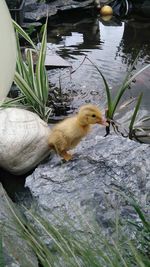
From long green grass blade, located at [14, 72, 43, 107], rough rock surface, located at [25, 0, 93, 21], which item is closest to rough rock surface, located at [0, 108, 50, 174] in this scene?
long green grass blade, located at [14, 72, 43, 107]

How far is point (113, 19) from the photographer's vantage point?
263 inches

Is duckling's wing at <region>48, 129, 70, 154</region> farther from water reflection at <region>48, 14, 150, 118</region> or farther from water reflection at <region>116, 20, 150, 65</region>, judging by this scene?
water reflection at <region>116, 20, 150, 65</region>

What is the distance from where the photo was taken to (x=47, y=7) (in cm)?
652

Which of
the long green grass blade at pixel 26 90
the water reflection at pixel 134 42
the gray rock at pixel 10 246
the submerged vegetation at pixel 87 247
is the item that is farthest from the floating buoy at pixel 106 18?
the submerged vegetation at pixel 87 247

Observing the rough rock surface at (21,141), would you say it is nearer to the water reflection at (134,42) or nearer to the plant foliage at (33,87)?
the plant foliage at (33,87)

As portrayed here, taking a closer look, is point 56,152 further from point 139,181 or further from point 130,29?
point 130,29

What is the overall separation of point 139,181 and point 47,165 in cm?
61

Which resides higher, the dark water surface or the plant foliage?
the plant foliage

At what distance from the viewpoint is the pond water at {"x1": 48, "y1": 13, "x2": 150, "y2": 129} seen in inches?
162

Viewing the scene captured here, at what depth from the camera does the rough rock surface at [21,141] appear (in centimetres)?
287

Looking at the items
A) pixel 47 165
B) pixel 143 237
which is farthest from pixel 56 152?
pixel 143 237

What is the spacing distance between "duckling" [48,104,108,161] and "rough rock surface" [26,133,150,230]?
8 cm

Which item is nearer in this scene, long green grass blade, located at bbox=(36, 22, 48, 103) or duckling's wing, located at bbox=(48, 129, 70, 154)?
duckling's wing, located at bbox=(48, 129, 70, 154)

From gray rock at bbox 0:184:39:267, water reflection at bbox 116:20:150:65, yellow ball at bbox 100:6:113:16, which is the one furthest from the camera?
yellow ball at bbox 100:6:113:16
